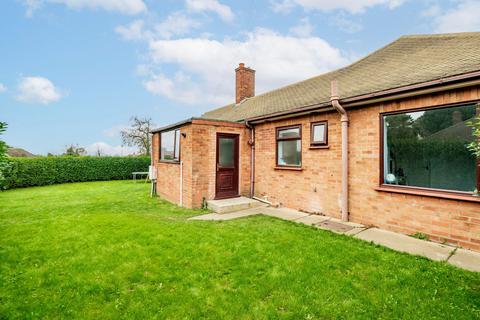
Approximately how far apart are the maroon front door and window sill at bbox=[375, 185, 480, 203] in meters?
4.91

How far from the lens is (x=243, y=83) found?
50.4 ft

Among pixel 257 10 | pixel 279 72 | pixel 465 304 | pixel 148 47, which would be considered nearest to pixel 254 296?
pixel 465 304

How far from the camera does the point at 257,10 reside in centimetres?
1088

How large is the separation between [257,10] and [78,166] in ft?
53.9

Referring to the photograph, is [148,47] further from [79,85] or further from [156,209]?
[156,209]

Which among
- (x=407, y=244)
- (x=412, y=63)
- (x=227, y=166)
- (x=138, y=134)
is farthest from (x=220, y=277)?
(x=138, y=134)

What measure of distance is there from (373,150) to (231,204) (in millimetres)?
4394

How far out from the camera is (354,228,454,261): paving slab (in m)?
4.03

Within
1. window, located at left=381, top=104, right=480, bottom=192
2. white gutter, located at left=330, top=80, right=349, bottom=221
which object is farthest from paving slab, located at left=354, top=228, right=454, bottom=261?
window, located at left=381, top=104, right=480, bottom=192

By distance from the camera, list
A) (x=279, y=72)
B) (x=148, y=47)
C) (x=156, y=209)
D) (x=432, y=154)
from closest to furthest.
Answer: (x=432, y=154)
(x=156, y=209)
(x=148, y=47)
(x=279, y=72)

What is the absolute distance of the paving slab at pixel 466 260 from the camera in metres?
3.54

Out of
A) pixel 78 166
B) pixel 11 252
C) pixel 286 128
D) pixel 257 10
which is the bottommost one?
pixel 11 252

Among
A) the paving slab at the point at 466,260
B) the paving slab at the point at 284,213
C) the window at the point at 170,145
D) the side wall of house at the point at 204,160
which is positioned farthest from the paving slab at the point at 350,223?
the window at the point at 170,145

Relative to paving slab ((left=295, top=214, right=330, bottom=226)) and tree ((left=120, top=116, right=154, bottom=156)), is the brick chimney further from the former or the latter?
tree ((left=120, top=116, right=154, bottom=156))
